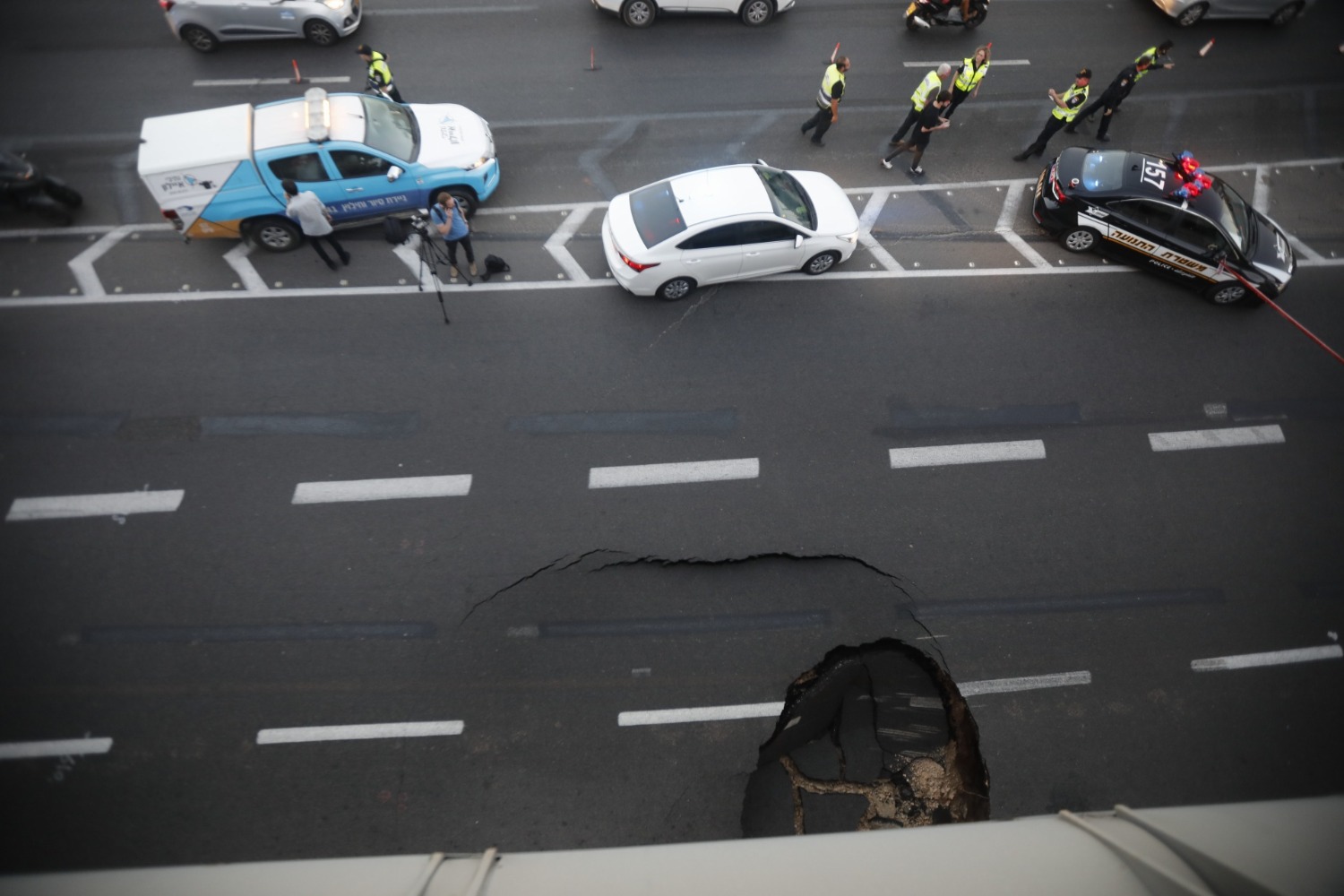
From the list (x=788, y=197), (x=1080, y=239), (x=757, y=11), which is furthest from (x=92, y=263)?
(x=1080, y=239)

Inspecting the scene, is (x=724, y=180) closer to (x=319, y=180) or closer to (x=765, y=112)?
(x=765, y=112)

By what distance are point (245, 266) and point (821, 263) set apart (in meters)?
A: 9.09

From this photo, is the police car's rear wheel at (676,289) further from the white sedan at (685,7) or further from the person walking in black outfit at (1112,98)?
the person walking in black outfit at (1112,98)

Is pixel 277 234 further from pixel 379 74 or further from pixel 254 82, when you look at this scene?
pixel 254 82

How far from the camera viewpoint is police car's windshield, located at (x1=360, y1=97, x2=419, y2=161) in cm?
1051

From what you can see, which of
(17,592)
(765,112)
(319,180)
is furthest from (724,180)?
(17,592)

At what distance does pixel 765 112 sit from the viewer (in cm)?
1330

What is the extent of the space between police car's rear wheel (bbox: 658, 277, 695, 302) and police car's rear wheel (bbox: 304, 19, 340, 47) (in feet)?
29.3

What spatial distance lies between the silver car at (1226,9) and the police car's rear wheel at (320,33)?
57.8ft

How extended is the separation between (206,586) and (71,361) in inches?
170

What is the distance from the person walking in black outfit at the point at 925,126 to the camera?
11.5 m

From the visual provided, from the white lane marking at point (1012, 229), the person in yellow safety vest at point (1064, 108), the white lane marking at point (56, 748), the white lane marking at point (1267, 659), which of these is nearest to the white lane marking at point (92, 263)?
the white lane marking at point (56, 748)

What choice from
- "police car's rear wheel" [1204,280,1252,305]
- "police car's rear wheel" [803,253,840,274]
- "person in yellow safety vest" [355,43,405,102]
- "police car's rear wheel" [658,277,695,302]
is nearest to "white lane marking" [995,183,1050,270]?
"police car's rear wheel" [1204,280,1252,305]

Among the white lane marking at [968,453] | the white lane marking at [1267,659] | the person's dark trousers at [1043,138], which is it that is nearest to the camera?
the white lane marking at [1267,659]
